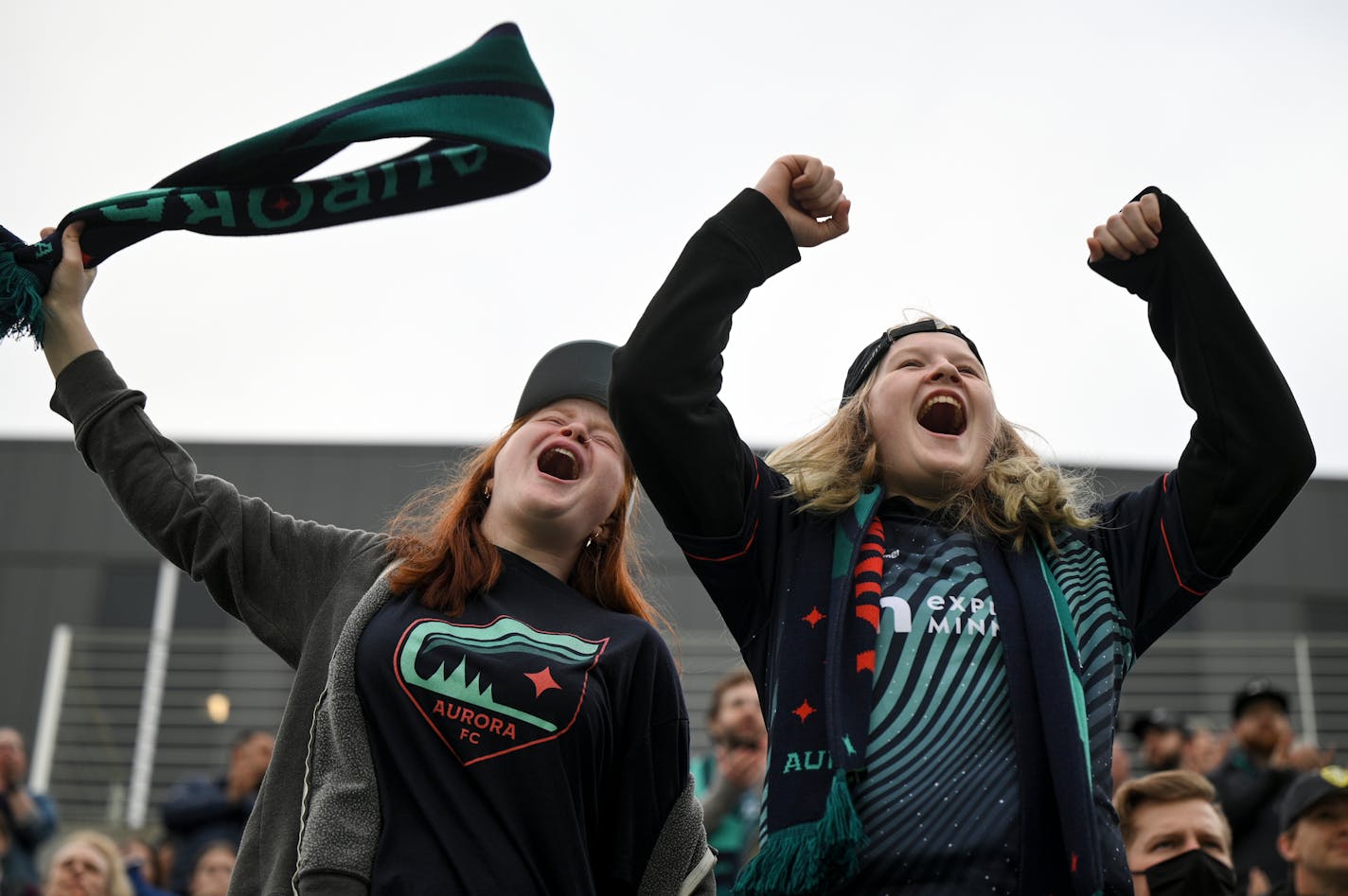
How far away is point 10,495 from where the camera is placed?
1616cm

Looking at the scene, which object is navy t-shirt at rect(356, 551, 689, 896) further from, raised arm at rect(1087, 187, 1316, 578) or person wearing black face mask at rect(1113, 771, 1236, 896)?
person wearing black face mask at rect(1113, 771, 1236, 896)

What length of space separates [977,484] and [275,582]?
55.0 inches


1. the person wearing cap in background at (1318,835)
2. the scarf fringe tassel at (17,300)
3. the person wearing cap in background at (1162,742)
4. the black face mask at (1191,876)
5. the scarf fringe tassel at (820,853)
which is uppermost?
the scarf fringe tassel at (17,300)

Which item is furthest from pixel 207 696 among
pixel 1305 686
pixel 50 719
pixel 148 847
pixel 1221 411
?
pixel 1221 411

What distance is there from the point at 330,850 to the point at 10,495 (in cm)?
1496

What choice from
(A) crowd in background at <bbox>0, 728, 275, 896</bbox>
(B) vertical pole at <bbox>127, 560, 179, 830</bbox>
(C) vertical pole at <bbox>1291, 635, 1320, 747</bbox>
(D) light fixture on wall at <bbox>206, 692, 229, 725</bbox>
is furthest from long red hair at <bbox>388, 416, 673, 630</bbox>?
(D) light fixture on wall at <bbox>206, 692, 229, 725</bbox>

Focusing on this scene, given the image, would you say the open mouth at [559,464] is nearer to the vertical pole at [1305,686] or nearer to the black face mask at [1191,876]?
the black face mask at [1191,876]

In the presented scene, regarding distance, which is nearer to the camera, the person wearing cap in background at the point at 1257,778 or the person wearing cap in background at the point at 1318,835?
the person wearing cap in background at the point at 1318,835

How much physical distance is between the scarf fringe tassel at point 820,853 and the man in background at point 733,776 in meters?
1.84

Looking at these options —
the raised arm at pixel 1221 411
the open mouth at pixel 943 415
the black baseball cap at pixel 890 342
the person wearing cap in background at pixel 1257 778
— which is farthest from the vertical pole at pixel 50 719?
the raised arm at pixel 1221 411

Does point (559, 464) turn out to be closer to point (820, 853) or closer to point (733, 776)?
point (820, 853)

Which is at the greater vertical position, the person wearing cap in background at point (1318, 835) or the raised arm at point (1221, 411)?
the raised arm at point (1221, 411)

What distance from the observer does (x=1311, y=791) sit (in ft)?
16.7

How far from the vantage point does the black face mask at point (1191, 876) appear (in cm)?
414
